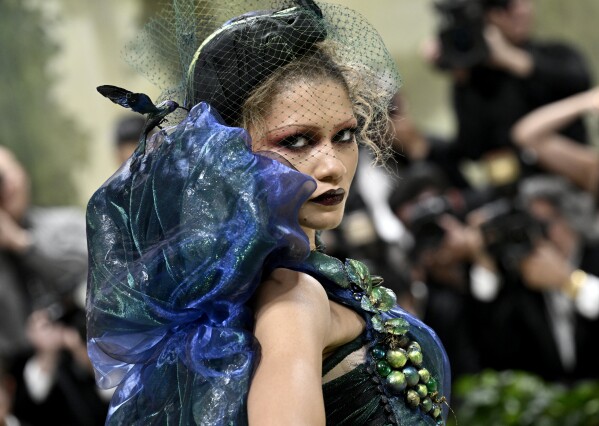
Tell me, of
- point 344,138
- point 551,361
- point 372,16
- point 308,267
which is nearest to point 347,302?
point 308,267

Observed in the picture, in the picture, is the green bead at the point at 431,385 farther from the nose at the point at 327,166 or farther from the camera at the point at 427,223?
the camera at the point at 427,223

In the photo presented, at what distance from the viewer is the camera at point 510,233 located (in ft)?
13.2

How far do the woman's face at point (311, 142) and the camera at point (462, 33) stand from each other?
8.75 feet

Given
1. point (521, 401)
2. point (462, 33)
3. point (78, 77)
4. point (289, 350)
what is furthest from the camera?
point (78, 77)

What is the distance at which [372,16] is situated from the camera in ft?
17.8

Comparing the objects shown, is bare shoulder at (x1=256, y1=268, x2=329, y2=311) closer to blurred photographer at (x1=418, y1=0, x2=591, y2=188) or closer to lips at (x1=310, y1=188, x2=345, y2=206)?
lips at (x1=310, y1=188, x2=345, y2=206)

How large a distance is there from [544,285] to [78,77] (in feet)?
8.87

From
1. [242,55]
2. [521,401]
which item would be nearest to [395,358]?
[242,55]

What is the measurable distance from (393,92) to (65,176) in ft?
13.7

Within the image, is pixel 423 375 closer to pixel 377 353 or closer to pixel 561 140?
pixel 377 353

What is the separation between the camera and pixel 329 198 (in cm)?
156

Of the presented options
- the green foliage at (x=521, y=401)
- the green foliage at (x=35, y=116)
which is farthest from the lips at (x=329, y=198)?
the green foliage at (x=35, y=116)

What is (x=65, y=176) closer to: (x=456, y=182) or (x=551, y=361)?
(x=456, y=182)

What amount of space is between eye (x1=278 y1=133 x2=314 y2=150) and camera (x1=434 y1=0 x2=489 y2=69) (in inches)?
106
